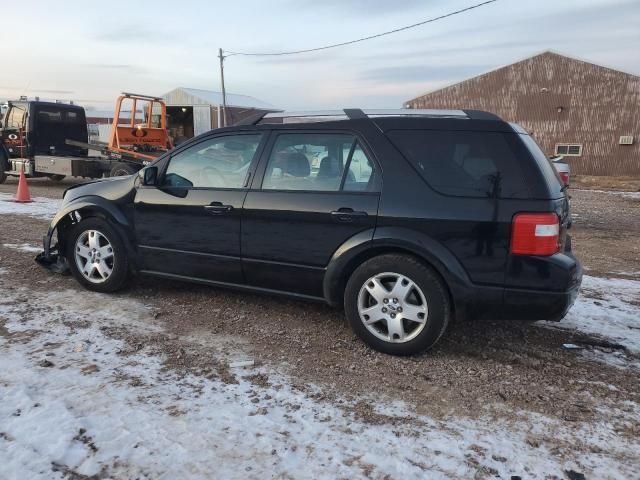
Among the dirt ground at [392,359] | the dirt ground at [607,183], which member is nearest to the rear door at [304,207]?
the dirt ground at [392,359]

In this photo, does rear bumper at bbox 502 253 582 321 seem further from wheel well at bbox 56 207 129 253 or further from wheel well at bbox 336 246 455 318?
wheel well at bbox 56 207 129 253

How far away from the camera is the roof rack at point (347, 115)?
3.71 meters

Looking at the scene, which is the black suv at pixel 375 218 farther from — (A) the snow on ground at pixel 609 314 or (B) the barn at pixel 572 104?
(B) the barn at pixel 572 104

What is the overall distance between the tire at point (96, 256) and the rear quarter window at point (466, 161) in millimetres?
2757

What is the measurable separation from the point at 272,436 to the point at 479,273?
5.60 ft

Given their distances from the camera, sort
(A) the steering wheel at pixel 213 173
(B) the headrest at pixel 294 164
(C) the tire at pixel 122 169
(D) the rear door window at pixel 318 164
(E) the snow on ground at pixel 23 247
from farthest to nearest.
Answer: (C) the tire at pixel 122 169
(E) the snow on ground at pixel 23 247
(A) the steering wheel at pixel 213 173
(B) the headrest at pixel 294 164
(D) the rear door window at pixel 318 164

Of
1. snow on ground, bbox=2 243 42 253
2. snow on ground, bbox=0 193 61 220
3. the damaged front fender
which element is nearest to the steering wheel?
the damaged front fender

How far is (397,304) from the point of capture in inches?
141

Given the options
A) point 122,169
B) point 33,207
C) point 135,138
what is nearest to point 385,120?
point 33,207

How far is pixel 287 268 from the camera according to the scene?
4004 millimetres

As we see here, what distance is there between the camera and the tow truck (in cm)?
1383

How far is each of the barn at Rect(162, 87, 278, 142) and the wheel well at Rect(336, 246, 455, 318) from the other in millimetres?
33776

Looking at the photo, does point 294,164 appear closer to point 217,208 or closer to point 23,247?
point 217,208

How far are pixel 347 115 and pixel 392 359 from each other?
1860 millimetres
